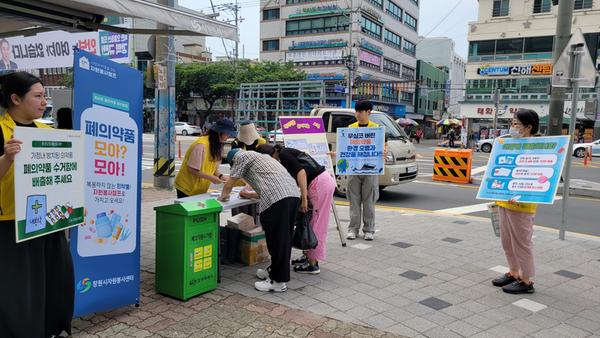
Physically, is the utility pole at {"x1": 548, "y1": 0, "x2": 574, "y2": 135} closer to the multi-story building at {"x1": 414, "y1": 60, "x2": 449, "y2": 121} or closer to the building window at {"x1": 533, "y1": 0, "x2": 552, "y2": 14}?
the building window at {"x1": 533, "y1": 0, "x2": 552, "y2": 14}

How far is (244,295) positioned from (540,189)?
304 cm

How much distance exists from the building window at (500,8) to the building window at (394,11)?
14.9 metres

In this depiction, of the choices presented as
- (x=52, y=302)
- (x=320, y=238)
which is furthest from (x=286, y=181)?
(x=52, y=302)

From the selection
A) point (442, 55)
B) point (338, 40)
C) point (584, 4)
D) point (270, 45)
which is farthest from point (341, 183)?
point (442, 55)

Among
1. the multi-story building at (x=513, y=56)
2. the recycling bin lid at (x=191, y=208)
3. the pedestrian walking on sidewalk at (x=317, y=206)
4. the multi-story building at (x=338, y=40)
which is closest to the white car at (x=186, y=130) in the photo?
the multi-story building at (x=338, y=40)

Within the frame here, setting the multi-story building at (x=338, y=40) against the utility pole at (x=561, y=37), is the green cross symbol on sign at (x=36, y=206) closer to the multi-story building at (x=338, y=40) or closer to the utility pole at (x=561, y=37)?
the utility pole at (x=561, y=37)

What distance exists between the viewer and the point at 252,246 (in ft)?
17.0

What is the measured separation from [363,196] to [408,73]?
5828 centimetres

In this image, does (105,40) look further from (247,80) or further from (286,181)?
(247,80)

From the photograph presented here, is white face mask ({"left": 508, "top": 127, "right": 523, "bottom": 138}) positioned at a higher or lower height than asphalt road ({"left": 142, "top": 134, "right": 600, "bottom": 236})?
higher

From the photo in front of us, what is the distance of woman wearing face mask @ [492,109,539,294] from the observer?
4.38m

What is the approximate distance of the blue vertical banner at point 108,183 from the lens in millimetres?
3313


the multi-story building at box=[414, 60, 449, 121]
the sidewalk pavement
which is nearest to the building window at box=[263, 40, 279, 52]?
the multi-story building at box=[414, 60, 449, 121]

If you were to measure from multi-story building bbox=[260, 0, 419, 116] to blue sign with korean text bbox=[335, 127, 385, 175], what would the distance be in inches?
1386
